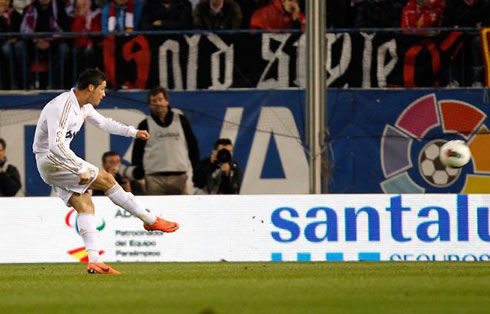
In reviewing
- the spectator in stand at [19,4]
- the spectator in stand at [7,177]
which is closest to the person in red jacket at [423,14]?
the spectator in stand at [19,4]

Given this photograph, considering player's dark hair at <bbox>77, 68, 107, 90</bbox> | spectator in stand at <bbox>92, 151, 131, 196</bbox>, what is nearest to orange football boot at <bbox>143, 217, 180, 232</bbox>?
player's dark hair at <bbox>77, 68, 107, 90</bbox>

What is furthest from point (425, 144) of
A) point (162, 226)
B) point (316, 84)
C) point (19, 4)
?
point (19, 4)

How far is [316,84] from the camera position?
15789 millimetres

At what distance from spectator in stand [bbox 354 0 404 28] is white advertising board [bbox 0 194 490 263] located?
361 cm

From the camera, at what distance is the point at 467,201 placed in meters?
14.9

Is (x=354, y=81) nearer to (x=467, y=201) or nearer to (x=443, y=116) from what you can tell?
(x=443, y=116)

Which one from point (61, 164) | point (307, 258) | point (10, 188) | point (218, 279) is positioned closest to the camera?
point (218, 279)

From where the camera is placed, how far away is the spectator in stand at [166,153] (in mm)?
16781

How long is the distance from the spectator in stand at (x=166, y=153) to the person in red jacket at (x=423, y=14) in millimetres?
3746

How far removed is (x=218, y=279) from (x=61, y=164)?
1973 millimetres


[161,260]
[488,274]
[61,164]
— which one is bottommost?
[161,260]

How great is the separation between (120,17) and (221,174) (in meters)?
3.32

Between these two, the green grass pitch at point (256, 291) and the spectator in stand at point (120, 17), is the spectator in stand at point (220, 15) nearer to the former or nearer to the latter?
the spectator in stand at point (120, 17)

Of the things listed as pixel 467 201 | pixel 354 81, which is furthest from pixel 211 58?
pixel 467 201
